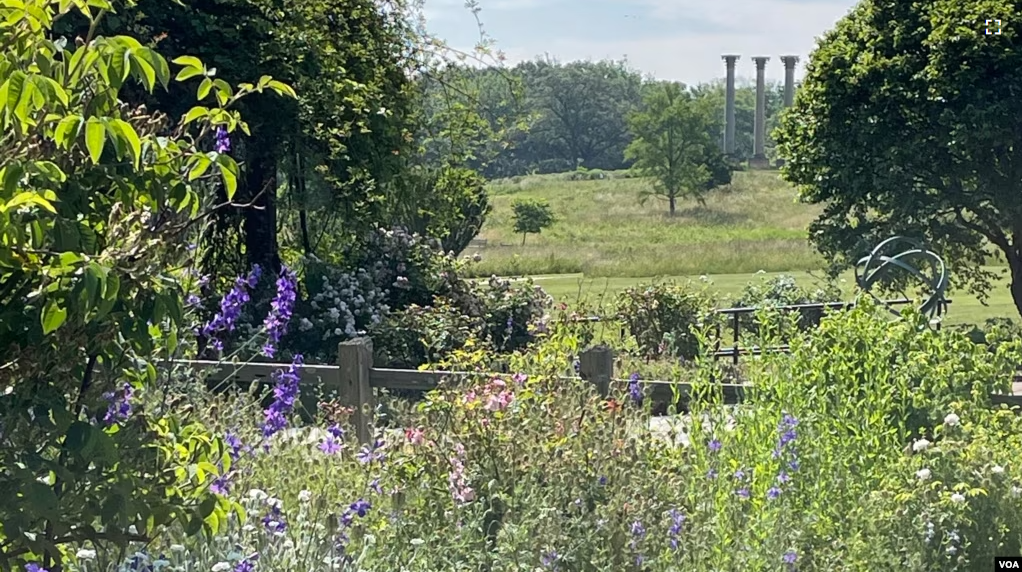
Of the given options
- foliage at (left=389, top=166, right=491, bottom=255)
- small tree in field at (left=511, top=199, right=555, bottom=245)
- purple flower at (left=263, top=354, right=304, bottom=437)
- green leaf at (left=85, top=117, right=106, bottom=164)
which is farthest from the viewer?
small tree in field at (left=511, top=199, right=555, bottom=245)

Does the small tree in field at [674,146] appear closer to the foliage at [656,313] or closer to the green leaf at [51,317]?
the foliage at [656,313]

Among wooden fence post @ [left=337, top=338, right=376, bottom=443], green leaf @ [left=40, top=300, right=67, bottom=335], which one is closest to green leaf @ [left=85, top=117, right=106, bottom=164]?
green leaf @ [left=40, top=300, right=67, bottom=335]

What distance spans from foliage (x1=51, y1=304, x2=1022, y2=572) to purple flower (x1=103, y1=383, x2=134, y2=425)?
2.03 feet

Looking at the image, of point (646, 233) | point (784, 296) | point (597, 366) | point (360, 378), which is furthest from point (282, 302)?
point (646, 233)

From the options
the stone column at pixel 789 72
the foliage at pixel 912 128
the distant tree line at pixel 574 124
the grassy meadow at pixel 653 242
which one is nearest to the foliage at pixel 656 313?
the grassy meadow at pixel 653 242

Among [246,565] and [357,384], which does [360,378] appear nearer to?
[357,384]

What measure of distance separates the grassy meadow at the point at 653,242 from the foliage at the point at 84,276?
9.66m

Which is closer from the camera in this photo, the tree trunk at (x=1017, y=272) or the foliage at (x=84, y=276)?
the foliage at (x=84, y=276)

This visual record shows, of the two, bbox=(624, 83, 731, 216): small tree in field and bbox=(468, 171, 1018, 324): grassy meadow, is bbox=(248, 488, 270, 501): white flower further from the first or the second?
bbox=(624, 83, 731, 216): small tree in field

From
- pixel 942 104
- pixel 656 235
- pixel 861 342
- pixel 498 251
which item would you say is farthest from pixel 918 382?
pixel 656 235

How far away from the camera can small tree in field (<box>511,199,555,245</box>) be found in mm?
48406

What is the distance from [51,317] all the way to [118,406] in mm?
969

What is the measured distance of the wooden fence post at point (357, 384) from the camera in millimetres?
6160

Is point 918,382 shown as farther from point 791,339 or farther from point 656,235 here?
point 656,235
